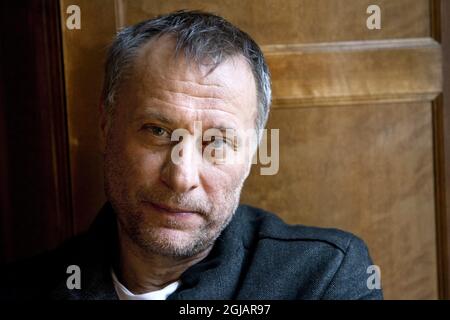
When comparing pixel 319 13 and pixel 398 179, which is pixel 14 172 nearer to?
pixel 319 13

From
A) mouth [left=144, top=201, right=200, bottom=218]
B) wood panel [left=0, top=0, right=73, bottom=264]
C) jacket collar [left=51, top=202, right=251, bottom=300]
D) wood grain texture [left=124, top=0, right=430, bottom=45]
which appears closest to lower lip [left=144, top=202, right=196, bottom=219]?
mouth [left=144, top=201, right=200, bottom=218]

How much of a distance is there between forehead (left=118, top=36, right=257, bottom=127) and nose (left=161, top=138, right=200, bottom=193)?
2.9 inches

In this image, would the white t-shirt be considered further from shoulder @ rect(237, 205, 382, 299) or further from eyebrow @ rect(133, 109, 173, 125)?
eyebrow @ rect(133, 109, 173, 125)

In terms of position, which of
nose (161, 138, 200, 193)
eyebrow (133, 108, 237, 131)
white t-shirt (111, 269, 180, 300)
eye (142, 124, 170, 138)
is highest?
eyebrow (133, 108, 237, 131)

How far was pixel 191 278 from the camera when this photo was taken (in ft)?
3.67

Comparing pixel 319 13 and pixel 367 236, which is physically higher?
pixel 319 13

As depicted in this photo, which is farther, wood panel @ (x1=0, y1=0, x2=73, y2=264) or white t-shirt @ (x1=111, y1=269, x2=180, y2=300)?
wood panel @ (x1=0, y1=0, x2=73, y2=264)

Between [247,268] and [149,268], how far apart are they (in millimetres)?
204

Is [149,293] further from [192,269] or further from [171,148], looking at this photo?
[171,148]

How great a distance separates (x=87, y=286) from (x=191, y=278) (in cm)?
21

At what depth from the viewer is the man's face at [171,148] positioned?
1075 millimetres

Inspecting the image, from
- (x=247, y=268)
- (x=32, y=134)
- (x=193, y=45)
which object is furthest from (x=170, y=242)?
(x=32, y=134)

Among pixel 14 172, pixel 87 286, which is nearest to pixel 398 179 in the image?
pixel 87 286

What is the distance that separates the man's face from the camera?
1.08 metres
